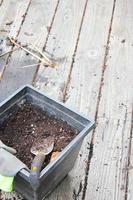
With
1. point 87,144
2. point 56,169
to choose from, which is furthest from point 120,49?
point 56,169

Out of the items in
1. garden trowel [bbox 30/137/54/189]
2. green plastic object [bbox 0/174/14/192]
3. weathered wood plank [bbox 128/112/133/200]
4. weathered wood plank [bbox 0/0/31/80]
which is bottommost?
weathered wood plank [bbox 128/112/133/200]

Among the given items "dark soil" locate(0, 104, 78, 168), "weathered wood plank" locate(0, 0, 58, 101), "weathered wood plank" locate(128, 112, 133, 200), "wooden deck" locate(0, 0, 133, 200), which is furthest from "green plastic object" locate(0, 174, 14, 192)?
"weathered wood plank" locate(0, 0, 58, 101)

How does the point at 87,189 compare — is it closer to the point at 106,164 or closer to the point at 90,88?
the point at 106,164

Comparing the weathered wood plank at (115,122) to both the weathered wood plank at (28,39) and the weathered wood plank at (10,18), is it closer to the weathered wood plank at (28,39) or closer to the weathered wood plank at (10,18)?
the weathered wood plank at (28,39)

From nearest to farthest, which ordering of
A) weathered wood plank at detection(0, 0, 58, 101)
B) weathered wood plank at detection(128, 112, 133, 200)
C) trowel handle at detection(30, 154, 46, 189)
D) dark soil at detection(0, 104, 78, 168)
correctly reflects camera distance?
trowel handle at detection(30, 154, 46, 189)
dark soil at detection(0, 104, 78, 168)
weathered wood plank at detection(128, 112, 133, 200)
weathered wood plank at detection(0, 0, 58, 101)

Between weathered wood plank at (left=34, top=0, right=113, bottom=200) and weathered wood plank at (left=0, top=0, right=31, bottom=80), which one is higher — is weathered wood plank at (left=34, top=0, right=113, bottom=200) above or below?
below

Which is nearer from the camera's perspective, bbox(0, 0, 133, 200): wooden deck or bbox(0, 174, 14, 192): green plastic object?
bbox(0, 174, 14, 192): green plastic object

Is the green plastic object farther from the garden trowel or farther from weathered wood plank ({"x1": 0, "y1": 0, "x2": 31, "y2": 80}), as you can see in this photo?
weathered wood plank ({"x1": 0, "y1": 0, "x2": 31, "y2": 80})

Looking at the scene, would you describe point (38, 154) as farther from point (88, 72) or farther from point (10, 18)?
point (10, 18)
